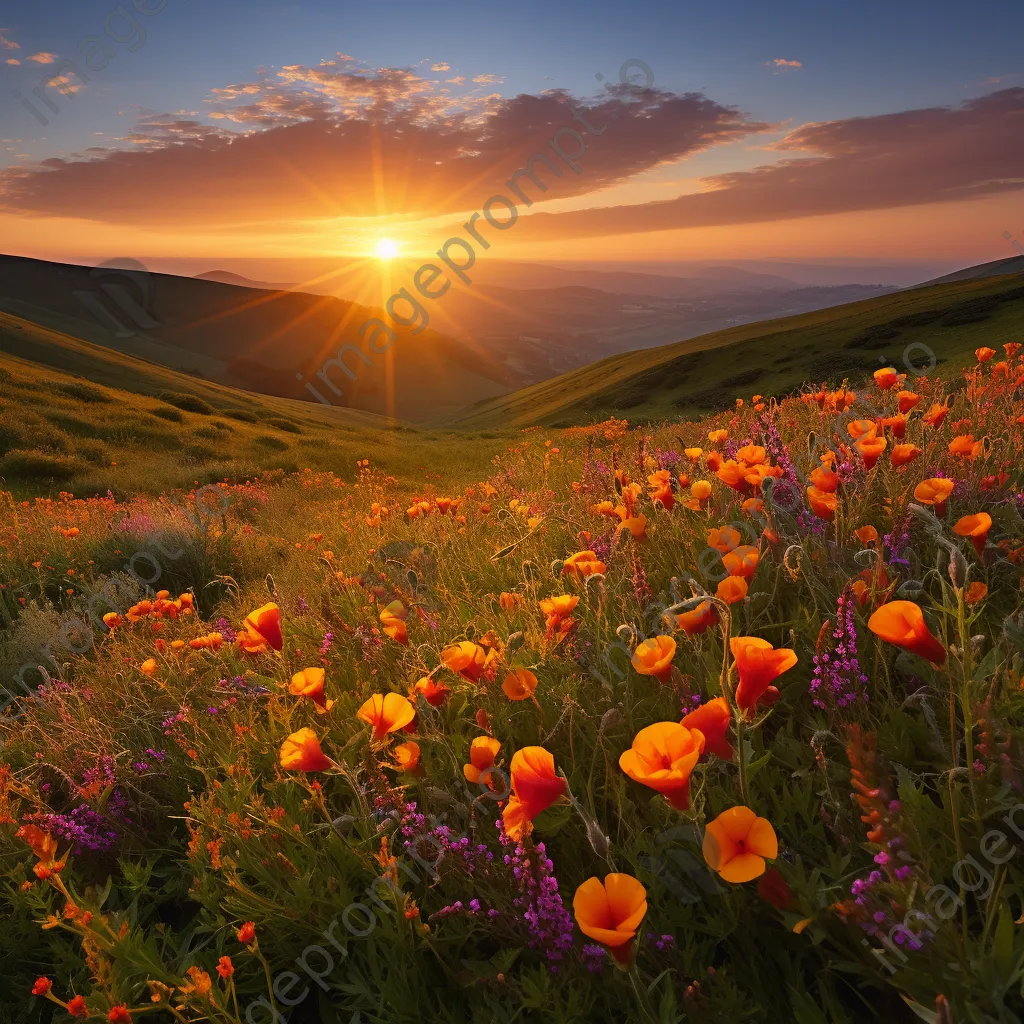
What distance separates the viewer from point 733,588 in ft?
6.50

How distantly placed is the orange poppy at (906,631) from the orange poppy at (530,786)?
835 millimetres

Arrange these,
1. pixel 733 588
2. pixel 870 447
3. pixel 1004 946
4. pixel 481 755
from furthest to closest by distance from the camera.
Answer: pixel 870 447
pixel 733 588
pixel 481 755
pixel 1004 946

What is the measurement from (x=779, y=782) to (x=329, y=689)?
6.68ft

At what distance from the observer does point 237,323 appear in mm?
105188

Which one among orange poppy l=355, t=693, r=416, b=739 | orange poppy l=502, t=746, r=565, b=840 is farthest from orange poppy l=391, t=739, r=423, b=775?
orange poppy l=502, t=746, r=565, b=840

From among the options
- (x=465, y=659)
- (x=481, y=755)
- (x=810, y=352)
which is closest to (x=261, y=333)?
(x=810, y=352)

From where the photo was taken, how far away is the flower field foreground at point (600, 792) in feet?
4.52

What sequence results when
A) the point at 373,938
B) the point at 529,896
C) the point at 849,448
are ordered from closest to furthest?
the point at 529,896 → the point at 373,938 → the point at 849,448

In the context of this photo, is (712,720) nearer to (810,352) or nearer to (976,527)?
(976,527)

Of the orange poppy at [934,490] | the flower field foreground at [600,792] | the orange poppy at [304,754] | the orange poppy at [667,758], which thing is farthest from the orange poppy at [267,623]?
the orange poppy at [934,490]

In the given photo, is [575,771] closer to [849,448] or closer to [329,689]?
[329,689]

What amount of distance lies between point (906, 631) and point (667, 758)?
0.69 metres

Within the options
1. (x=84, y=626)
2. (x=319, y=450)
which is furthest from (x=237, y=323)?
(x=84, y=626)

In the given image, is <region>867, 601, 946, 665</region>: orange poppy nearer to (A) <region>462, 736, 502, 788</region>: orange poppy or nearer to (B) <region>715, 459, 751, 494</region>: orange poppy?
(A) <region>462, 736, 502, 788</region>: orange poppy
